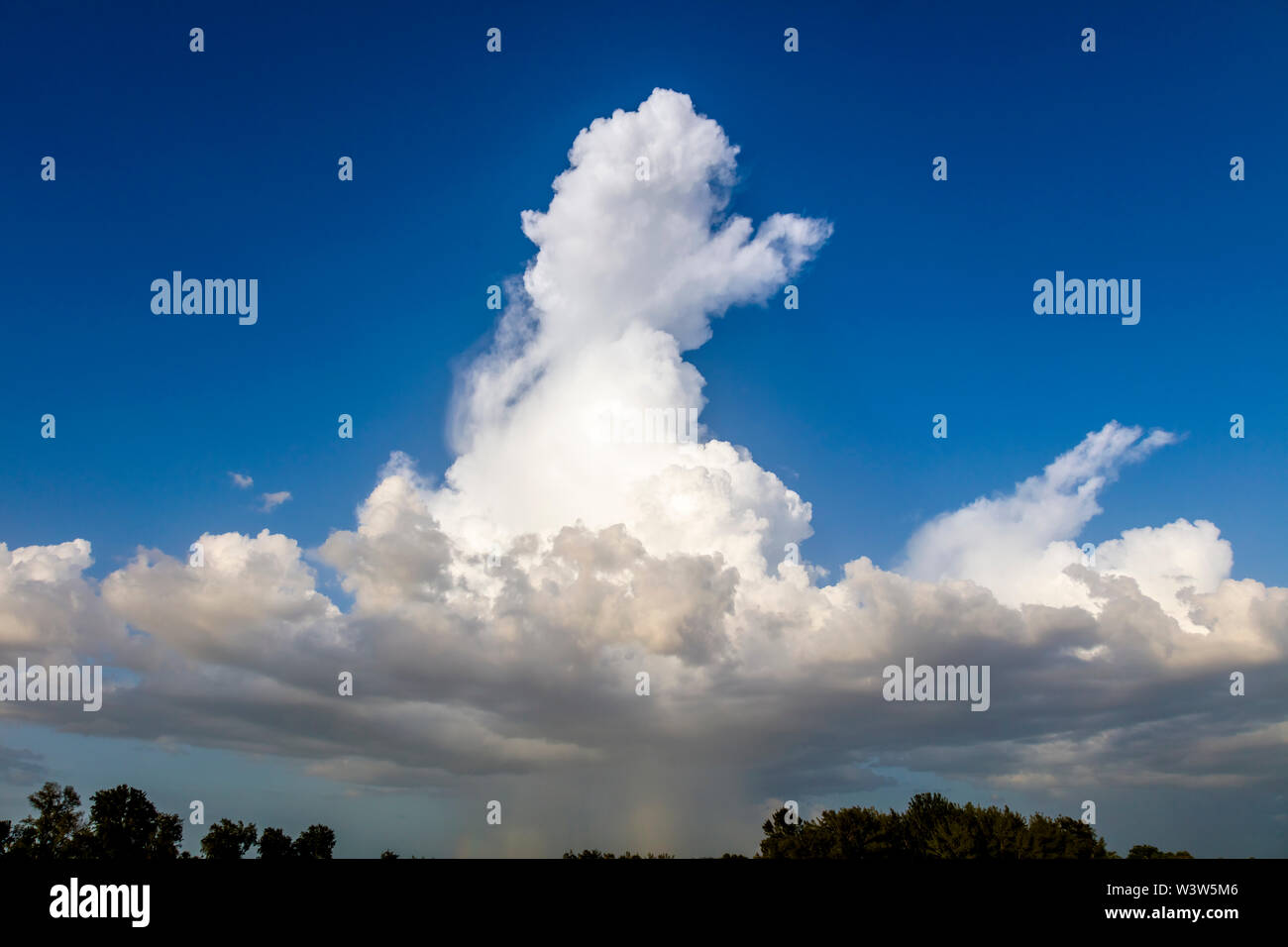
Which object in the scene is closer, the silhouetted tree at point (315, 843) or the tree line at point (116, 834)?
the tree line at point (116, 834)

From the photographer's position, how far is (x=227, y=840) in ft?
521

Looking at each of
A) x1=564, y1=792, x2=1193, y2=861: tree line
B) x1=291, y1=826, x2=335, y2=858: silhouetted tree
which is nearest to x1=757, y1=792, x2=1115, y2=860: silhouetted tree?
x1=564, y1=792, x2=1193, y2=861: tree line

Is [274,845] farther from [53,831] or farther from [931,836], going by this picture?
[931,836]

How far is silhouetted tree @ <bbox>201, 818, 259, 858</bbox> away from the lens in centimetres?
15675

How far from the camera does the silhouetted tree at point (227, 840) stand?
156750mm

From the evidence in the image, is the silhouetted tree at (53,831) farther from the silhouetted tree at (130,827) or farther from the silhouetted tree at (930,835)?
the silhouetted tree at (930,835)

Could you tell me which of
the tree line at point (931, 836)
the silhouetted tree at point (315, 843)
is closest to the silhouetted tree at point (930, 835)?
the tree line at point (931, 836)

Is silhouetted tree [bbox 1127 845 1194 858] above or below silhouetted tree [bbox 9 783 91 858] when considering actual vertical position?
below

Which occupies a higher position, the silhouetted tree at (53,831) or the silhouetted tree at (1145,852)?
the silhouetted tree at (53,831)

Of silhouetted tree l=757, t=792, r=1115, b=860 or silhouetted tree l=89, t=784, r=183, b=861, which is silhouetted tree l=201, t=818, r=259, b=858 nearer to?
silhouetted tree l=89, t=784, r=183, b=861
